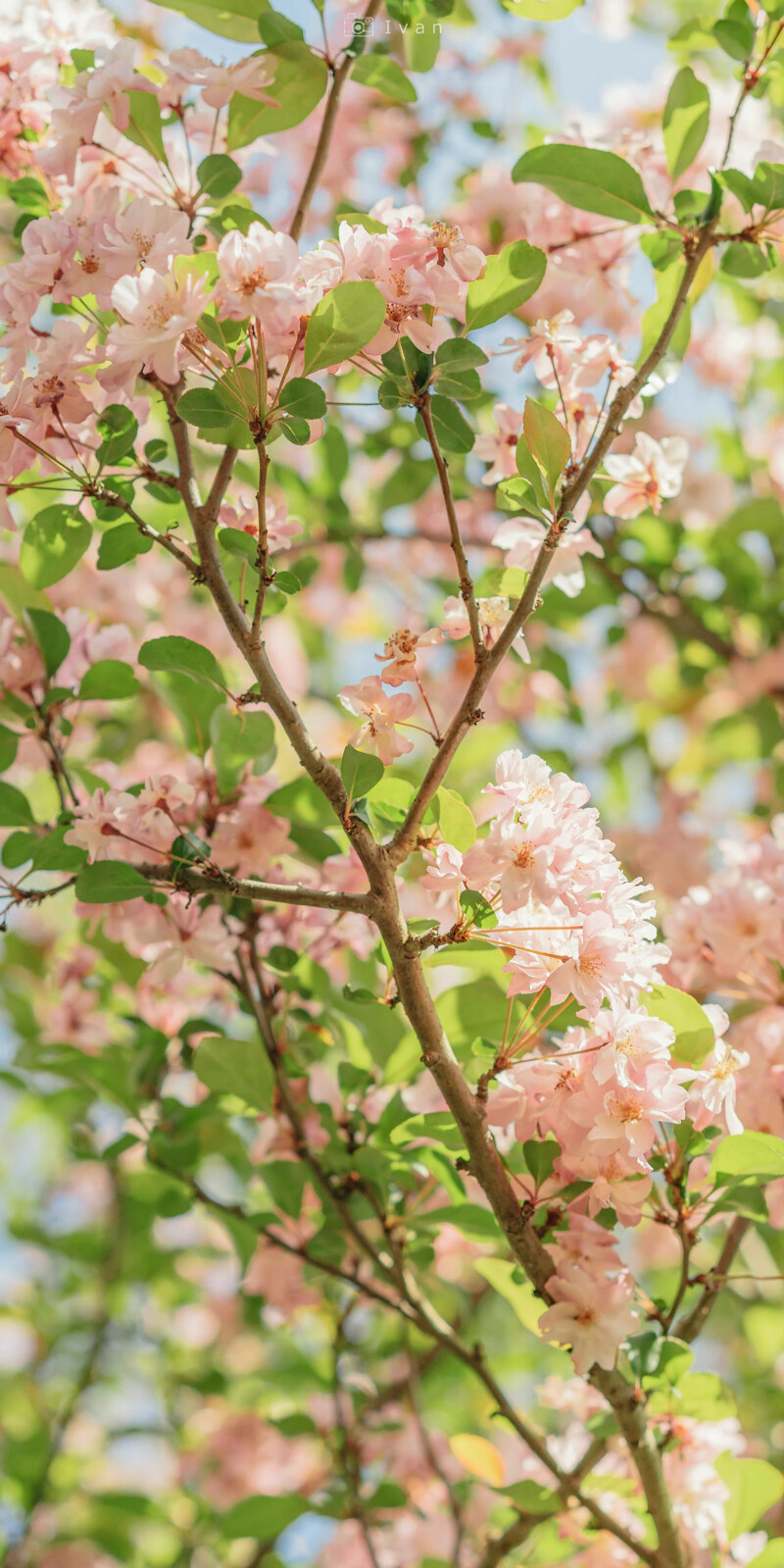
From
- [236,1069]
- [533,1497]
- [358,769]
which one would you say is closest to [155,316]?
[358,769]

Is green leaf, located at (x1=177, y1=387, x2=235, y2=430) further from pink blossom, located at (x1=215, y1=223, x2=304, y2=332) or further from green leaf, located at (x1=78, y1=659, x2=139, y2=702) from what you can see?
green leaf, located at (x1=78, y1=659, x2=139, y2=702)

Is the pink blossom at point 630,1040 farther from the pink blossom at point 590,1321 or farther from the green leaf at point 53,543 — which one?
the green leaf at point 53,543

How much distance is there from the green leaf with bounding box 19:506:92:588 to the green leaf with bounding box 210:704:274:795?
7.4 inches

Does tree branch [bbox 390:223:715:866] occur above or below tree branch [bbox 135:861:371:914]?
above

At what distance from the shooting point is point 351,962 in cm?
119

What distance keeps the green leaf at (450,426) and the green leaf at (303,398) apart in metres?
0.09

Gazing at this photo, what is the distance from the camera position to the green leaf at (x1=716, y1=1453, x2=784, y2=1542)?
976 mm

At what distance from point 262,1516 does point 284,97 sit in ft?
4.65

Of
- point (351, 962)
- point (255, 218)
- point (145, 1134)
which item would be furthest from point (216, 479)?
A: point (145, 1134)

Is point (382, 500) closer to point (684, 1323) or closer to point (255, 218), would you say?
point (255, 218)

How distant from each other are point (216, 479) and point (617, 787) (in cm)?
175

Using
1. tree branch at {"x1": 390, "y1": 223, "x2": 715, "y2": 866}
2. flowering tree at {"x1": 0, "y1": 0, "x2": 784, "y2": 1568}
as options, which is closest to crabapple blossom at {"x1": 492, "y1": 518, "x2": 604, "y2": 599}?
flowering tree at {"x1": 0, "y1": 0, "x2": 784, "y2": 1568}

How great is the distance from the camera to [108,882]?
2.75 feet

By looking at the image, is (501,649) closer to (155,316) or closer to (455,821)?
(455,821)
